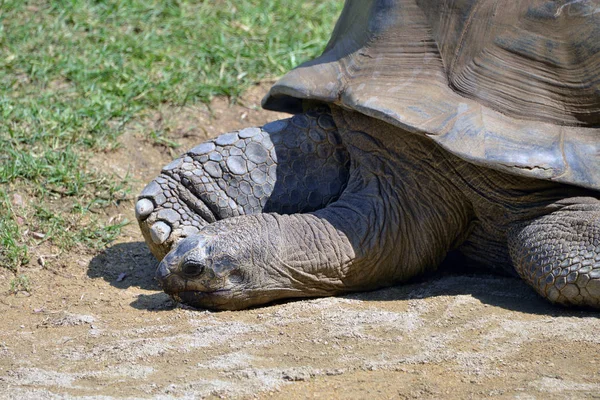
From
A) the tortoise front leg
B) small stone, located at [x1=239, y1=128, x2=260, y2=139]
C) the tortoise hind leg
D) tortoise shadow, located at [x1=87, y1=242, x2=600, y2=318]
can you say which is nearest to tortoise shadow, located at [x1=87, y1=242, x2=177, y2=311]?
tortoise shadow, located at [x1=87, y1=242, x2=600, y2=318]

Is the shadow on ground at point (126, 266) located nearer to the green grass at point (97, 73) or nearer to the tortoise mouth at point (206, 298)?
the green grass at point (97, 73)

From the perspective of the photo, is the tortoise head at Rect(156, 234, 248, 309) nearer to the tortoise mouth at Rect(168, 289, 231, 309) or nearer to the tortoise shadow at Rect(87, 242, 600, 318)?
the tortoise mouth at Rect(168, 289, 231, 309)

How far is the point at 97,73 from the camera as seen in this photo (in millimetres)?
6816

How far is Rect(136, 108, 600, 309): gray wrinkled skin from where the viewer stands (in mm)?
4117

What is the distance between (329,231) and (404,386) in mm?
1276

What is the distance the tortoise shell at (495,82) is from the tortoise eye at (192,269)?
43.7 inches

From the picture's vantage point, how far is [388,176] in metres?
4.51

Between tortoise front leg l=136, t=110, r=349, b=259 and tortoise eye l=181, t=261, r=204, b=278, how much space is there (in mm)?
524

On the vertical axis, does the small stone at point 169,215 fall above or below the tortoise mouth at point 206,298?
above

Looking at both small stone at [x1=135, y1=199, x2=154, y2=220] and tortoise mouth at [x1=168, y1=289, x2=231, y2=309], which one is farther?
small stone at [x1=135, y1=199, x2=154, y2=220]

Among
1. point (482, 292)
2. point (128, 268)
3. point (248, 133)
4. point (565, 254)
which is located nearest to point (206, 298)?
point (128, 268)

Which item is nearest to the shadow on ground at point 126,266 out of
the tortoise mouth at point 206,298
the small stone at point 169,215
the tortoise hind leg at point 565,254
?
the small stone at point 169,215

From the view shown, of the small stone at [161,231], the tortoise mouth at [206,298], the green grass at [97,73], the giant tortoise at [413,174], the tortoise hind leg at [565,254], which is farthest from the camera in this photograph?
the green grass at [97,73]

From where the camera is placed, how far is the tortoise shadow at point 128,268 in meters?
4.73
